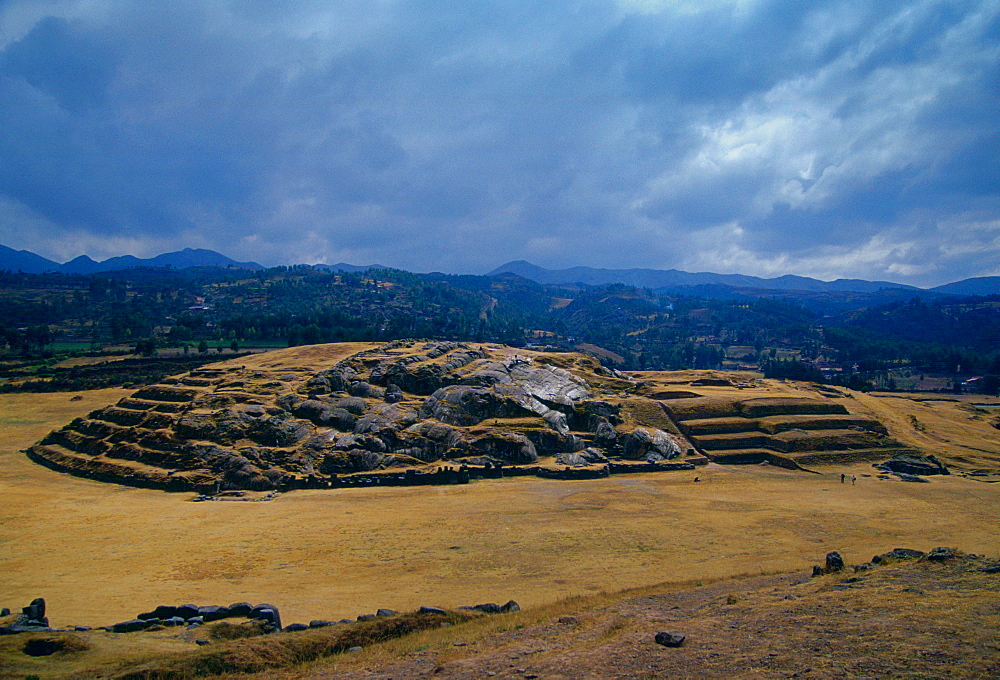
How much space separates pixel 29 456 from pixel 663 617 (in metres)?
57.6

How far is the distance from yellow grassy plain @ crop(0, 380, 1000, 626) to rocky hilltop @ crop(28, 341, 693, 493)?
10.6 ft

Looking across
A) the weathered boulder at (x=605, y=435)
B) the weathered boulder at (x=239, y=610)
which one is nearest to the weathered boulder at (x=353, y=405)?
the weathered boulder at (x=605, y=435)

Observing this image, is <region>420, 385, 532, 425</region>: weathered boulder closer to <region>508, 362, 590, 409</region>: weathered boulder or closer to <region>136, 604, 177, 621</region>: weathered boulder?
<region>508, 362, 590, 409</region>: weathered boulder

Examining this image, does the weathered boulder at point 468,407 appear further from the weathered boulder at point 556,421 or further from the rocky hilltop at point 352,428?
the weathered boulder at point 556,421

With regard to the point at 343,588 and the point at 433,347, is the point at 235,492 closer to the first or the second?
the point at 343,588

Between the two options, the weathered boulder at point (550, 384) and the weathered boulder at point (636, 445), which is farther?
the weathered boulder at point (550, 384)

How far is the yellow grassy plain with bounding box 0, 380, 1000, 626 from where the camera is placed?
22641 millimetres

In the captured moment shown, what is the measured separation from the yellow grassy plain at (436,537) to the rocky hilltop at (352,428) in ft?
10.6

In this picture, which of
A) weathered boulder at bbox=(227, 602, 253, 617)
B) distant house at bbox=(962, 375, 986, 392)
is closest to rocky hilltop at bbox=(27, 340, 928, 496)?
weathered boulder at bbox=(227, 602, 253, 617)

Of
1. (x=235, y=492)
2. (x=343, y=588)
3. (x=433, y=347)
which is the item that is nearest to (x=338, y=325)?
(x=433, y=347)

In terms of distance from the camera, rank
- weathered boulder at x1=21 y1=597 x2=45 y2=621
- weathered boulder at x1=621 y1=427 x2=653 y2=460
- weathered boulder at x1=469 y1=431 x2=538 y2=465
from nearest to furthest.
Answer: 1. weathered boulder at x1=21 y1=597 x2=45 y2=621
2. weathered boulder at x1=469 y1=431 x2=538 y2=465
3. weathered boulder at x1=621 y1=427 x2=653 y2=460

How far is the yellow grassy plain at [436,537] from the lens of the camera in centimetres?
2264

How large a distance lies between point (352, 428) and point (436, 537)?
22.6 metres

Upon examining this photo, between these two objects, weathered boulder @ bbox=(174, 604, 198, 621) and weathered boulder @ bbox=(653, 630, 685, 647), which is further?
weathered boulder @ bbox=(174, 604, 198, 621)
